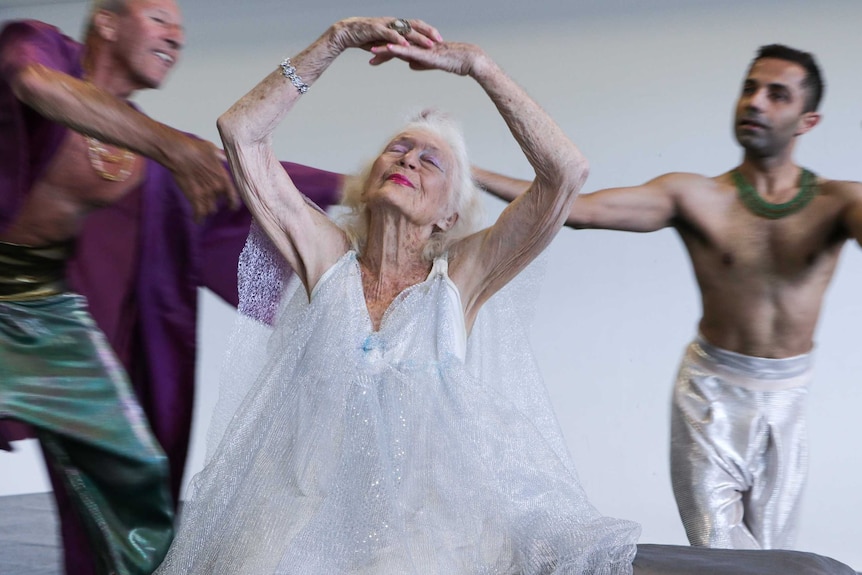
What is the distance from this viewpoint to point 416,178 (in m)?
2.23

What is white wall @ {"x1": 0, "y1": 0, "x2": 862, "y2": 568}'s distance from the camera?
4.91m

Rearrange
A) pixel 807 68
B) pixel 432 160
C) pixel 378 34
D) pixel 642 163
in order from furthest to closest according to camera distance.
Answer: pixel 642 163, pixel 807 68, pixel 432 160, pixel 378 34

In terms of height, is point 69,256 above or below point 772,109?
below

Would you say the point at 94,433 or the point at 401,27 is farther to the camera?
the point at 94,433

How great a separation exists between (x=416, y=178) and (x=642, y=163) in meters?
3.13

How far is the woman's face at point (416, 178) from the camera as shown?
2.21 meters

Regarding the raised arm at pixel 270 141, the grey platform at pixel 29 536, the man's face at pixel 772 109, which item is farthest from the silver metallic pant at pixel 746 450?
the grey platform at pixel 29 536

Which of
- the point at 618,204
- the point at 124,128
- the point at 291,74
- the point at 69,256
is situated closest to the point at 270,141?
the point at 291,74

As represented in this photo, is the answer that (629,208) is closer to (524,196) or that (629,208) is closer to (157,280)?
(524,196)

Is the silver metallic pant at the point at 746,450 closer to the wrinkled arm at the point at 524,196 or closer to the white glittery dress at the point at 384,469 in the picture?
the white glittery dress at the point at 384,469

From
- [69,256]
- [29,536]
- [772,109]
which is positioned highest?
[772,109]

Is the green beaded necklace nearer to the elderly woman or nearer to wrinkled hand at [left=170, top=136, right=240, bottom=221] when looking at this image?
the elderly woman

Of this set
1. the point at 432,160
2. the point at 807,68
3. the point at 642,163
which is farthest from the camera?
the point at 642,163

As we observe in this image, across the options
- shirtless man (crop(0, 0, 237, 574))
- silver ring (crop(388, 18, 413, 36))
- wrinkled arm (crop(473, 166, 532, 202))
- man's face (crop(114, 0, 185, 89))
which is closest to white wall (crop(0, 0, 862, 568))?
wrinkled arm (crop(473, 166, 532, 202))
